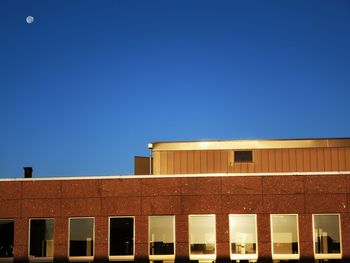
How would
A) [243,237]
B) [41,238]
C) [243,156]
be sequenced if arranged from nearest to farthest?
[243,237]
[41,238]
[243,156]

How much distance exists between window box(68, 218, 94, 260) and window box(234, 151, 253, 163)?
278 inches

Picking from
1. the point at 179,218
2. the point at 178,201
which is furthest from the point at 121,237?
the point at 178,201

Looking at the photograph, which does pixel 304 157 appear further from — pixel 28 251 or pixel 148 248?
pixel 28 251

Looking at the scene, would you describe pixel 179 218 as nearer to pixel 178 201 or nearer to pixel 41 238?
pixel 178 201

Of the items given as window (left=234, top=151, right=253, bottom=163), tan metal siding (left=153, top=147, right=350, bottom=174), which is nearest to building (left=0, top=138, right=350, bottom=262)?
tan metal siding (left=153, top=147, right=350, bottom=174)

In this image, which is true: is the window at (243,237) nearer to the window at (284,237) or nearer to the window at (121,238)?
the window at (284,237)

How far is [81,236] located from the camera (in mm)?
25281

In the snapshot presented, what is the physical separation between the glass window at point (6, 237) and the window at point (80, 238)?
2.55 m

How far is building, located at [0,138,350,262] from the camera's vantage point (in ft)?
80.1

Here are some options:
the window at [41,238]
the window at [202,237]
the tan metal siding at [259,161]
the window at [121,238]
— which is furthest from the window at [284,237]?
the window at [41,238]

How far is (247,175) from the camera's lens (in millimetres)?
24672

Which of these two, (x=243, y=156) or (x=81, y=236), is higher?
(x=243, y=156)

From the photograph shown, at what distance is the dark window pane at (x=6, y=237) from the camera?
84.1 feet

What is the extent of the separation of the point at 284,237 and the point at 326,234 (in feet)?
5.50
